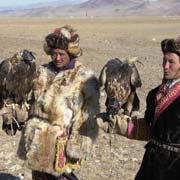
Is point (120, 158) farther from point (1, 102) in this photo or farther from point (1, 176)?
point (1, 102)

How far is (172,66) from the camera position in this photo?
10.2 feet

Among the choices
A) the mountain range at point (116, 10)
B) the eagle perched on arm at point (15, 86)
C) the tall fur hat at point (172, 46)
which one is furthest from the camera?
the mountain range at point (116, 10)

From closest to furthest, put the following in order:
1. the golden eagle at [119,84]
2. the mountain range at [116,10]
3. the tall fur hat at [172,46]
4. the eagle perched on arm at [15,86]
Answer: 1. the tall fur hat at [172,46]
2. the golden eagle at [119,84]
3. the eagle perched on arm at [15,86]
4. the mountain range at [116,10]

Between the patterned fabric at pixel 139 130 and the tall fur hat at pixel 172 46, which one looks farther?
the patterned fabric at pixel 139 130

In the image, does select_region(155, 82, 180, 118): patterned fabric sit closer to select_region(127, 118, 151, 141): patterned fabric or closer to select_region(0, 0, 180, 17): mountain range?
select_region(127, 118, 151, 141): patterned fabric

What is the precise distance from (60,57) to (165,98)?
0.88 meters

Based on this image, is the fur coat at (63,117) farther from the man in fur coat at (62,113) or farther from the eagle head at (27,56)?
the eagle head at (27,56)

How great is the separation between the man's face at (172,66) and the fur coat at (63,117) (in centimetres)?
64

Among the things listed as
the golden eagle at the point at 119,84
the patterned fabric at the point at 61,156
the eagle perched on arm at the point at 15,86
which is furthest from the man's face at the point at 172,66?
the eagle perched on arm at the point at 15,86

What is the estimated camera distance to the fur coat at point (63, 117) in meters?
3.61

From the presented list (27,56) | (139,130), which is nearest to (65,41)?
(27,56)

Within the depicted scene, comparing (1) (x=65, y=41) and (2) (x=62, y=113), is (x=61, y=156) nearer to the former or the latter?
(2) (x=62, y=113)

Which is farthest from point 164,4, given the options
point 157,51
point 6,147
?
point 6,147

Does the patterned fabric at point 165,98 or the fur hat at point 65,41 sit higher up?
the fur hat at point 65,41
